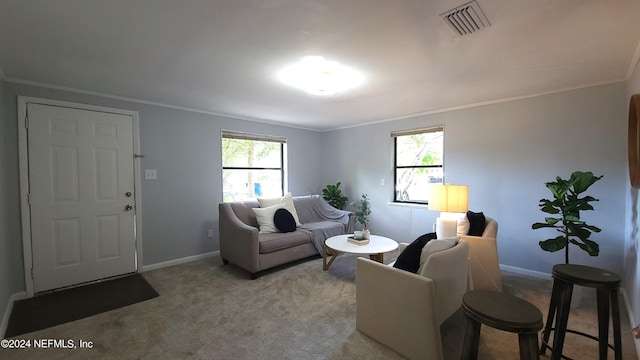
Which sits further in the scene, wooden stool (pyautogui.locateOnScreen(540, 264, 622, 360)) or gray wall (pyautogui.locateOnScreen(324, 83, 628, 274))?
gray wall (pyautogui.locateOnScreen(324, 83, 628, 274))

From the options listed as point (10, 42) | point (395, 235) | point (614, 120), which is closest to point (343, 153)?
point (395, 235)

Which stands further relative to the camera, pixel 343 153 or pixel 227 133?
pixel 343 153

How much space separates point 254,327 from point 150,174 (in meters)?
2.52

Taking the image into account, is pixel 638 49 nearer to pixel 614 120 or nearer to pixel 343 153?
pixel 614 120

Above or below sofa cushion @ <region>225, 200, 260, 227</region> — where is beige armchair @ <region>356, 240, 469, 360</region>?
below

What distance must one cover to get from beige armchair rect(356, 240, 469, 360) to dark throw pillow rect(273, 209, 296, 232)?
1779 mm

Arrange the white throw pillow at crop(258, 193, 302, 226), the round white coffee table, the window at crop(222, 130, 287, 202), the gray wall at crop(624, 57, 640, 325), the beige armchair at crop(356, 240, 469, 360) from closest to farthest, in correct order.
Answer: the beige armchair at crop(356, 240, 469, 360)
the gray wall at crop(624, 57, 640, 325)
the round white coffee table
the white throw pillow at crop(258, 193, 302, 226)
the window at crop(222, 130, 287, 202)

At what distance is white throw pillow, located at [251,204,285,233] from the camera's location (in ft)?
12.2

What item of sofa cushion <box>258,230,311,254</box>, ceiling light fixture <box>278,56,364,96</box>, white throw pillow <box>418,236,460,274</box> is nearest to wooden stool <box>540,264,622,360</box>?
white throw pillow <box>418,236,460,274</box>

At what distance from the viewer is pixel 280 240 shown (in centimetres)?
345

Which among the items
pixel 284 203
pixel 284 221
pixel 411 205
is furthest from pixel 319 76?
pixel 411 205

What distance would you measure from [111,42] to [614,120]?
4.73 m

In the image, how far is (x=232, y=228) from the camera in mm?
3484

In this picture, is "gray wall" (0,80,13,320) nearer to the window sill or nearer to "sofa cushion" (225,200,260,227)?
"sofa cushion" (225,200,260,227)
